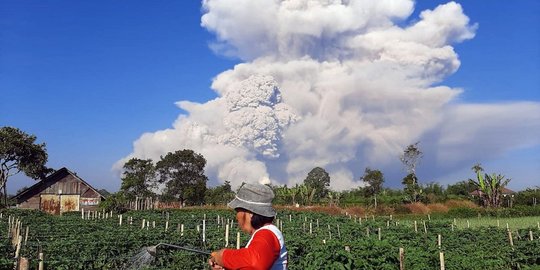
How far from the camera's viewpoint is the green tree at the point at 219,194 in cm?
6444

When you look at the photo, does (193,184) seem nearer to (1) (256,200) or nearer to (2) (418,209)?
(2) (418,209)

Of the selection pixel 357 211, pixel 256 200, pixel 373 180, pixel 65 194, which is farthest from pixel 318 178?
pixel 256 200

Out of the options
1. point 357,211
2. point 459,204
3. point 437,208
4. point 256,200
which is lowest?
point 357,211

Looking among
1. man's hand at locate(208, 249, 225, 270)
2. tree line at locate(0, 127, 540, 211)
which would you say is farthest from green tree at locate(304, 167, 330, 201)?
man's hand at locate(208, 249, 225, 270)

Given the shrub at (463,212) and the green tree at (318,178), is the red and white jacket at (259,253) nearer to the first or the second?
the shrub at (463,212)

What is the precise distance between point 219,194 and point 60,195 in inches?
1066

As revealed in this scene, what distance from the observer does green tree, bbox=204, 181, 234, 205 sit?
64.4 meters

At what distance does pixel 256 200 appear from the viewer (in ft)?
10.2

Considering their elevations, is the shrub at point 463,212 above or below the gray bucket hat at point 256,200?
below

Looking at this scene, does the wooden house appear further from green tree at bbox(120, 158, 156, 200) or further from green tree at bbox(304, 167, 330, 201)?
green tree at bbox(304, 167, 330, 201)

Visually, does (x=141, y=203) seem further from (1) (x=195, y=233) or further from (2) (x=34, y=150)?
(1) (x=195, y=233)

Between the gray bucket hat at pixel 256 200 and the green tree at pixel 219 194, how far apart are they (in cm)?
6012

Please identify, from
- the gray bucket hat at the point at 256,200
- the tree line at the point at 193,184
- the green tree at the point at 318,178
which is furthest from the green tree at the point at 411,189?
the gray bucket hat at the point at 256,200

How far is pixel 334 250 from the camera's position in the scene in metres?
9.73
